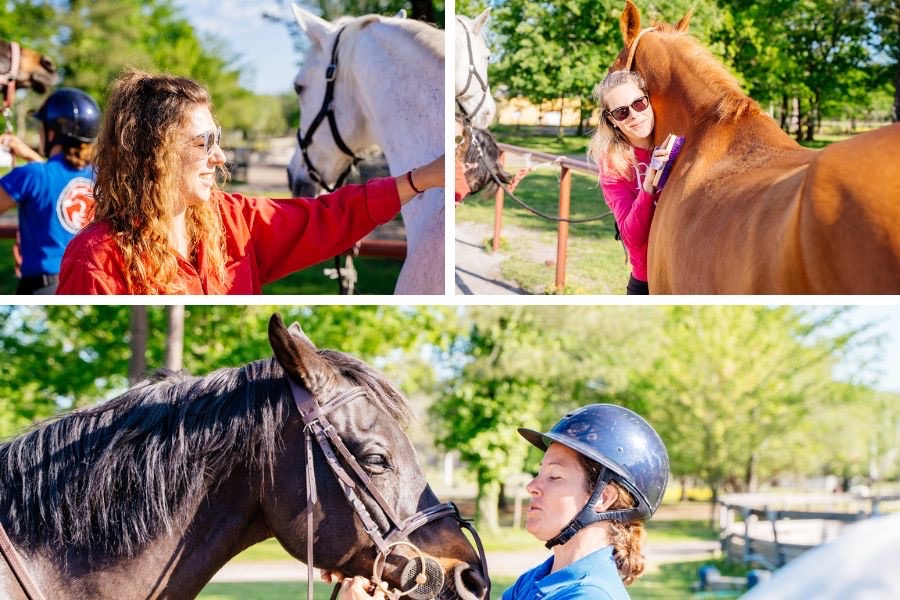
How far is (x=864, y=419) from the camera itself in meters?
22.5

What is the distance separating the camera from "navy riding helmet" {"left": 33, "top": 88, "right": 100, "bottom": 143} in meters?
4.84

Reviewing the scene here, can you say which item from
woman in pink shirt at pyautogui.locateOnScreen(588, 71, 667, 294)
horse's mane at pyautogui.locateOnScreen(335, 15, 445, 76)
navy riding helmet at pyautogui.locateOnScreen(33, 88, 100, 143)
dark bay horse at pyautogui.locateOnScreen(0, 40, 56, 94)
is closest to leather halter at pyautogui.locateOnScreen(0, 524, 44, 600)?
horse's mane at pyautogui.locateOnScreen(335, 15, 445, 76)

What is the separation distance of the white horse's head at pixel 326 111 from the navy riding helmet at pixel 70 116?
4.14ft

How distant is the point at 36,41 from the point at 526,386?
8609 mm

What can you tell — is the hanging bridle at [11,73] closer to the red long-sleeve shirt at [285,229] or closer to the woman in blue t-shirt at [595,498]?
the red long-sleeve shirt at [285,229]

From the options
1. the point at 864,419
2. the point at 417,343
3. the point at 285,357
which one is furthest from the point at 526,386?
the point at 285,357

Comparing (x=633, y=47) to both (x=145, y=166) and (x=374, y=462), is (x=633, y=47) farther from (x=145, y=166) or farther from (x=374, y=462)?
(x=374, y=462)

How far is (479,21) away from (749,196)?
4.99ft

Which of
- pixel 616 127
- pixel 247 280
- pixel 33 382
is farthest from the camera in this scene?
pixel 33 382

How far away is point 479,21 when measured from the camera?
3820mm

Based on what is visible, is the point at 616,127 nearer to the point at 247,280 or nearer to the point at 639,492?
the point at 247,280

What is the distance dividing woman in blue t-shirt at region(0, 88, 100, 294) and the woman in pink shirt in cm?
250

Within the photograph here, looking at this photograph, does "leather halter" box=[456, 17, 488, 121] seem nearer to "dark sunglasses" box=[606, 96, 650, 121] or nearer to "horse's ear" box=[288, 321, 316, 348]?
"dark sunglasses" box=[606, 96, 650, 121]

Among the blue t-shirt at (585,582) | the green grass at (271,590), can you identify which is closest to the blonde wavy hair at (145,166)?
the blue t-shirt at (585,582)
